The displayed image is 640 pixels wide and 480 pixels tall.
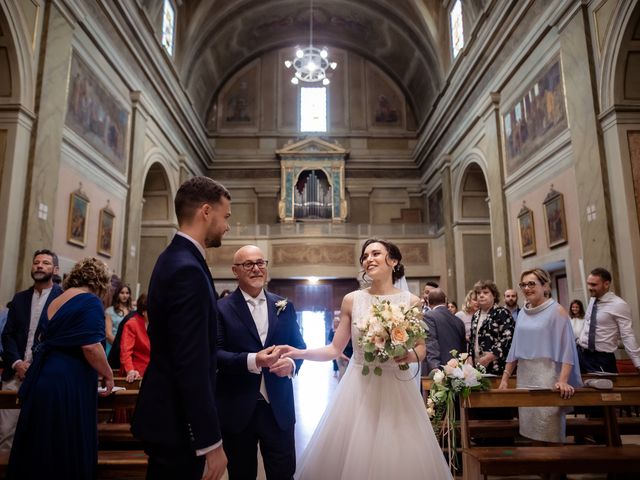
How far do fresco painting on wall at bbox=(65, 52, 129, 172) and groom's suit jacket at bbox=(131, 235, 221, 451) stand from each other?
28.6 feet

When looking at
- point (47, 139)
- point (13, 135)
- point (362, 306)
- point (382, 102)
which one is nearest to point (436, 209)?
point (382, 102)

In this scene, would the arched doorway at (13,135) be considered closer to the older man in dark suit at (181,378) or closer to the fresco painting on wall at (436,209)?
the older man in dark suit at (181,378)

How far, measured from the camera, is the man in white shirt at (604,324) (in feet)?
17.9

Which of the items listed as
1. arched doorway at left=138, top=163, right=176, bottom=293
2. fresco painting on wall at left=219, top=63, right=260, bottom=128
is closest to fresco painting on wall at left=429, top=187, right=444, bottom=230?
fresco painting on wall at left=219, top=63, right=260, bottom=128

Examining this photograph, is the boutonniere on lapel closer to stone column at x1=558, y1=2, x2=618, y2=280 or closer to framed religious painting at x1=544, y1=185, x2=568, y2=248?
stone column at x1=558, y1=2, x2=618, y2=280

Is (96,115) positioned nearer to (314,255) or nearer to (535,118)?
(535,118)

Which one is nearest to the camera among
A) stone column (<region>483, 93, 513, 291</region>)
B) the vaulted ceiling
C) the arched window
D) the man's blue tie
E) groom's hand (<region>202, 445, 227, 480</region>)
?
groom's hand (<region>202, 445, 227, 480</region>)

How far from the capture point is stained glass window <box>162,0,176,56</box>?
48.0ft

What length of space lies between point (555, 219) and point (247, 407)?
28.7ft

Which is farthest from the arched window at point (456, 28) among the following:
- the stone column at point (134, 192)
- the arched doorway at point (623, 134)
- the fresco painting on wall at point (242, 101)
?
the stone column at point (134, 192)

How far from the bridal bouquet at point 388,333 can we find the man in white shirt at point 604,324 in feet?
11.6

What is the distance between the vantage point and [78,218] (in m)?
9.71

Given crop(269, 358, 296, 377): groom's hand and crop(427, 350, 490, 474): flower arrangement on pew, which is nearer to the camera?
crop(269, 358, 296, 377): groom's hand

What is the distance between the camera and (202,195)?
2.22 metres
